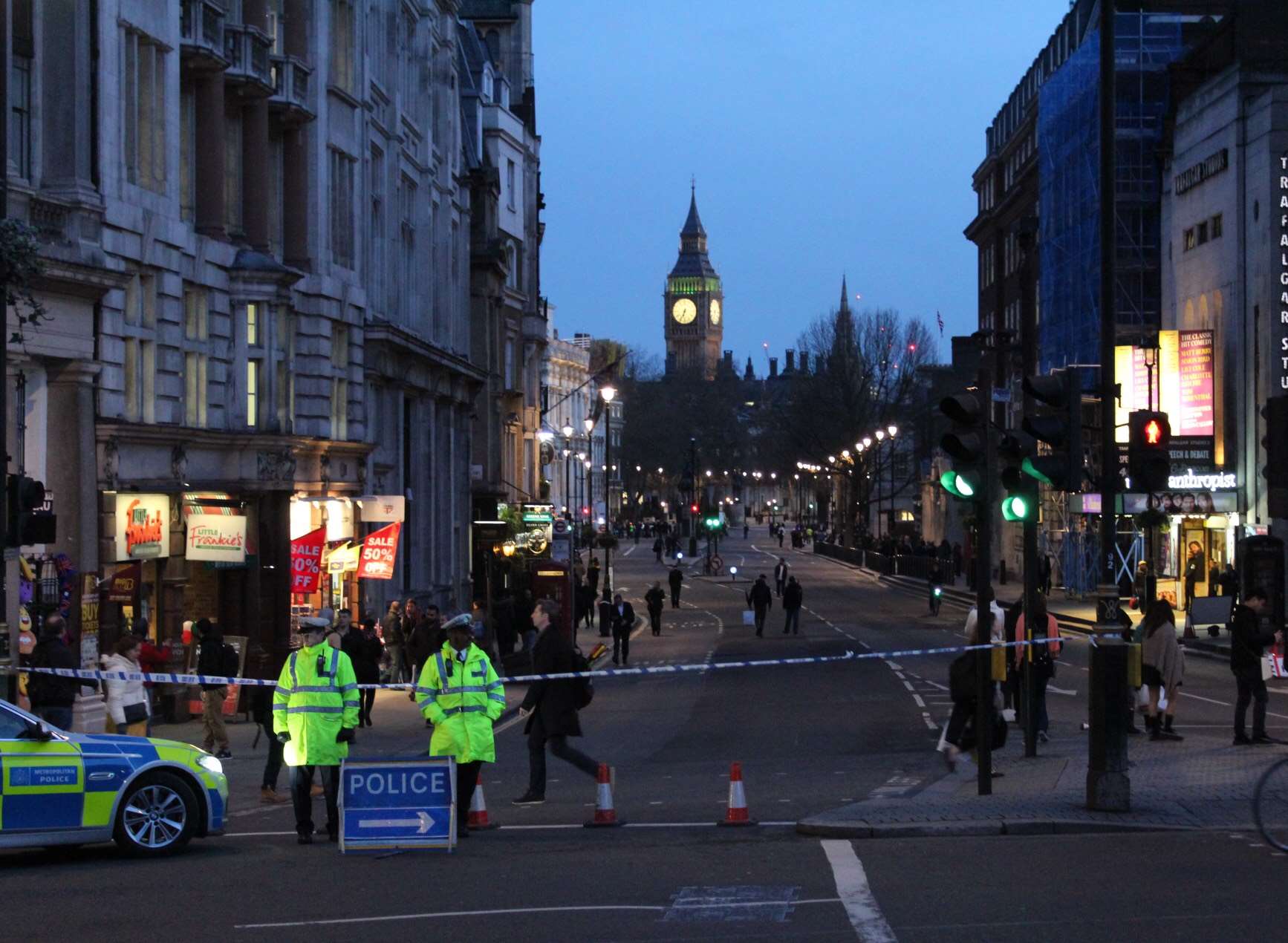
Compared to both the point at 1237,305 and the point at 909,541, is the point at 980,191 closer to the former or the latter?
the point at 909,541

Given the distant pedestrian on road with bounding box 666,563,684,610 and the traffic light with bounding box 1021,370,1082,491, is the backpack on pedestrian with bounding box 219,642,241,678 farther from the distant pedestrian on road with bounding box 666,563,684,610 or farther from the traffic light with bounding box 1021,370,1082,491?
the distant pedestrian on road with bounding box 666,563,684,610

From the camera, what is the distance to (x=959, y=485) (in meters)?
15.9

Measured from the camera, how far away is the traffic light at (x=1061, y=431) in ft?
48.8

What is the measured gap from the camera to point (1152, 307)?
67.9 m

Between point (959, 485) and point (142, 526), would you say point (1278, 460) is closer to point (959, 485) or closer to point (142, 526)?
point (959, 485)

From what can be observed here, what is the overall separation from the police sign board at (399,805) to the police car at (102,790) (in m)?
1.16

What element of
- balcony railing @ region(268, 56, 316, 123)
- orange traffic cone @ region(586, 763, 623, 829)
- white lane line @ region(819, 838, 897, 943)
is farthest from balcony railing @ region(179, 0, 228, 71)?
white lane line @ region(819, 838, 897, 943)

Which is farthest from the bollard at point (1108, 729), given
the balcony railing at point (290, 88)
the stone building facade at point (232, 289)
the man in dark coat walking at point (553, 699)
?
the balcony railing at point (290, 88)

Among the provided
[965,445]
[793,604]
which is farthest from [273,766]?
[793,604]

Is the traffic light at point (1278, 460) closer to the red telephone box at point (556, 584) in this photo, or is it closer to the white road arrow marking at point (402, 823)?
the white road arrow marking at point (402, 823)

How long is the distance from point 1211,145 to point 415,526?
27968mm

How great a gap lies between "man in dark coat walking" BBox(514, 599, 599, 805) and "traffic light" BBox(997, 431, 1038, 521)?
3.98 m

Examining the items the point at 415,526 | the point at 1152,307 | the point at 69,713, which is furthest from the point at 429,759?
the point at 1152,307

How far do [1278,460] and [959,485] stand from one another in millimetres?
4330
